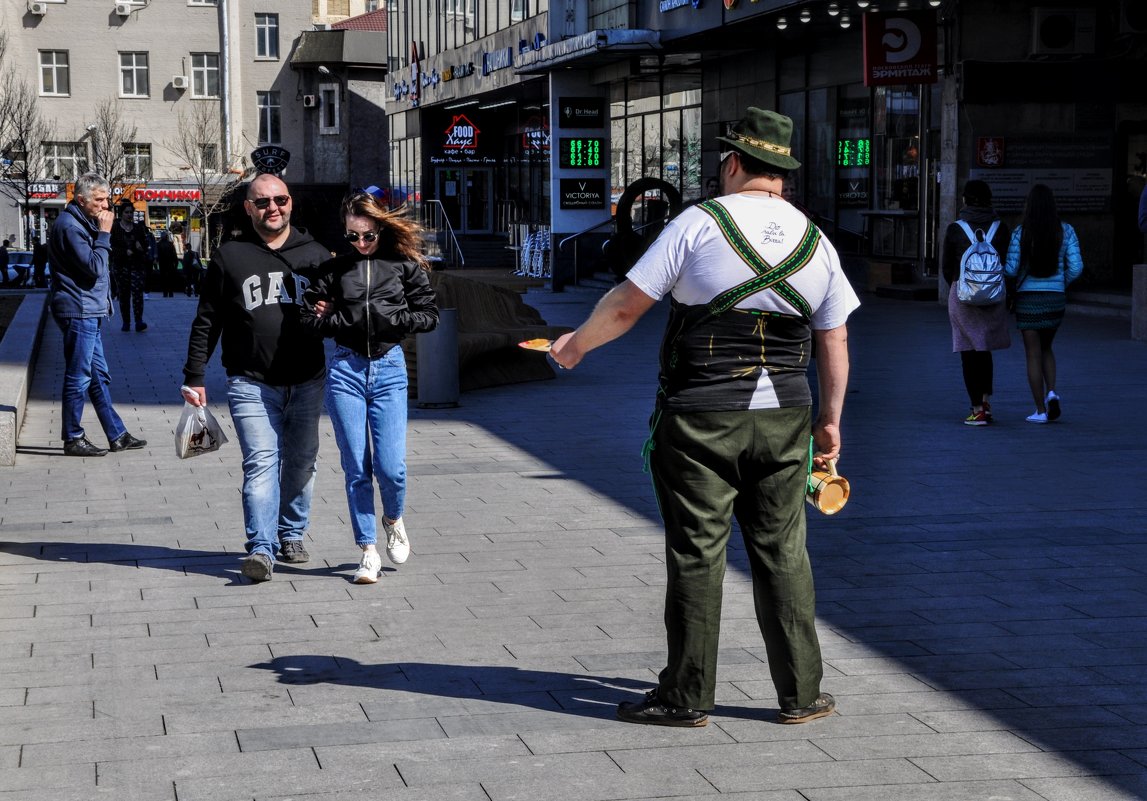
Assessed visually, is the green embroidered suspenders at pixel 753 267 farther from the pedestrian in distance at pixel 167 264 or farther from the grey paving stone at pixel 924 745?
the pedestrian in distance at pixel 167 264

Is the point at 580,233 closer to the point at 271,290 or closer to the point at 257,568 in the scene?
the point at 271,290

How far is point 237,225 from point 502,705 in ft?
9.63

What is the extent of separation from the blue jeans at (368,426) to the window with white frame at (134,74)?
5987cm

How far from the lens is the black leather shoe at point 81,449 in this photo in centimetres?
1046

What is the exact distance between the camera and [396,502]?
6836 mm

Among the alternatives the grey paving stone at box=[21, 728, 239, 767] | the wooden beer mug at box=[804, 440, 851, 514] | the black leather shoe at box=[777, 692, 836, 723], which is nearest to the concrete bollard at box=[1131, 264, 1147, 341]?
the wooden beer mug at box=[804, 440, 851, 514]

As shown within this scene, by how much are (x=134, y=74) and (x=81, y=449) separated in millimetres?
56419

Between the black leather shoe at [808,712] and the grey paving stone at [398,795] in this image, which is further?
the black leather shoe at [808,712]

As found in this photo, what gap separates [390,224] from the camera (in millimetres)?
6727

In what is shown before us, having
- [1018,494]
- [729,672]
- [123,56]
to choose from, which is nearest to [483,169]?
[123,56]

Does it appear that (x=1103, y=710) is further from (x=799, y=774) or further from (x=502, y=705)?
(x=502, y=705)

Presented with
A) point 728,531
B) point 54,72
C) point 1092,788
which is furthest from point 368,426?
point 54,72

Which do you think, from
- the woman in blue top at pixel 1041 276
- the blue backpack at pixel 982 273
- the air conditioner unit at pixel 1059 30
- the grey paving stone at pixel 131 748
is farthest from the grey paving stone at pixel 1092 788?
the air conditioner unit at pixel 1059 30

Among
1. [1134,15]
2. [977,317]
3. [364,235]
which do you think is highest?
[1134,15]
